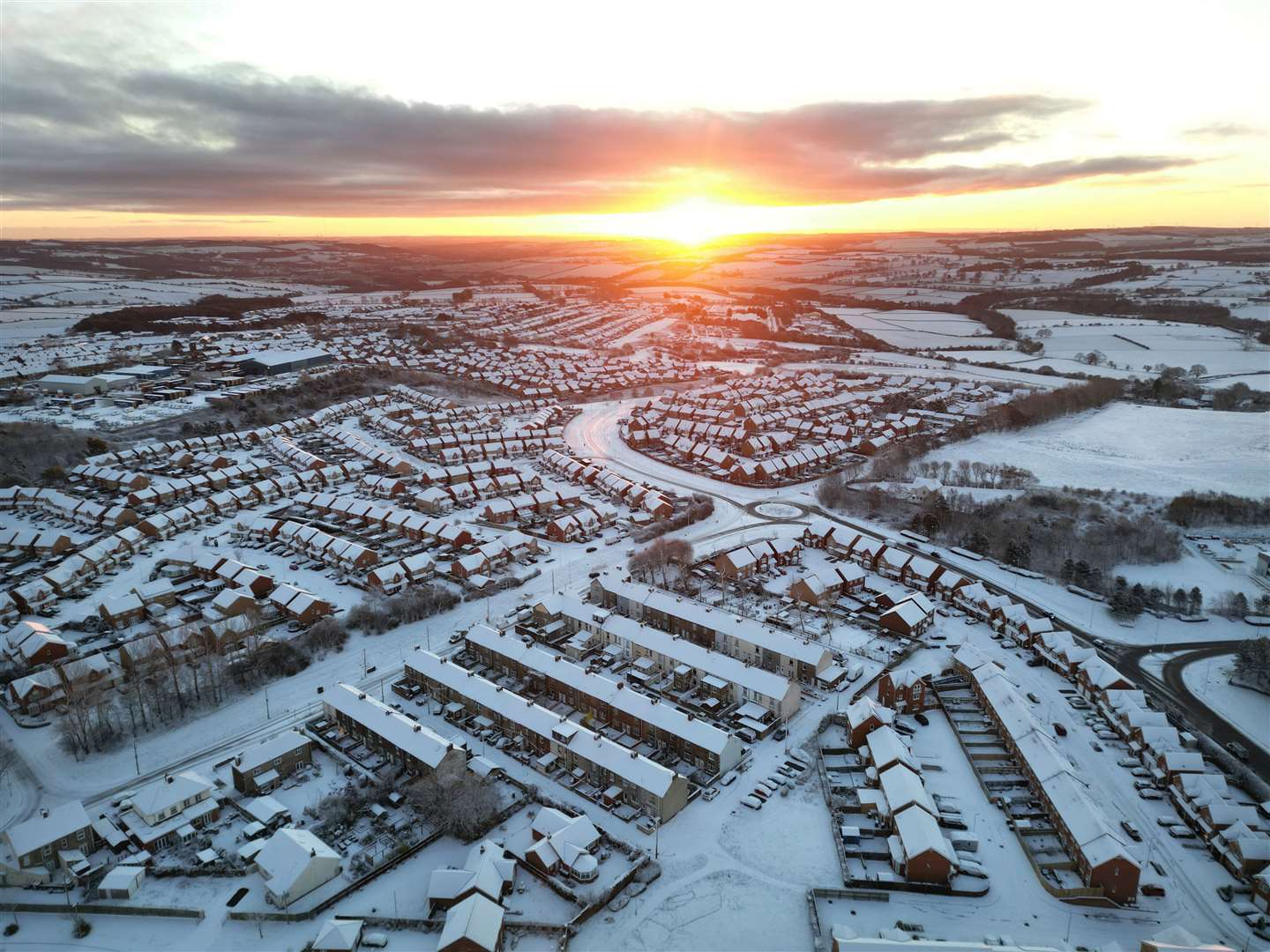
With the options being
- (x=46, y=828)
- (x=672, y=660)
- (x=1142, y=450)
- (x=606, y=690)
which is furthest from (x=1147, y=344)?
(x=46, y=828)

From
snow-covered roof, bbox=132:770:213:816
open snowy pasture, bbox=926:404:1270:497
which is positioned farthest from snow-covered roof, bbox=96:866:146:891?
open snowy pasture, bbox=926:404:1270:497

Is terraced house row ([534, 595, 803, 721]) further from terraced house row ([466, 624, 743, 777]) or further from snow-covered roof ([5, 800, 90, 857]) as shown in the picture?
snow-covered roof ([5, 800, 90, 857])

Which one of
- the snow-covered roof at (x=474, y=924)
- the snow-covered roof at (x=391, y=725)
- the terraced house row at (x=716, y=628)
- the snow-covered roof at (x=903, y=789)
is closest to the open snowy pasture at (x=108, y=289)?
the terraced house row at (x=716, y=628)

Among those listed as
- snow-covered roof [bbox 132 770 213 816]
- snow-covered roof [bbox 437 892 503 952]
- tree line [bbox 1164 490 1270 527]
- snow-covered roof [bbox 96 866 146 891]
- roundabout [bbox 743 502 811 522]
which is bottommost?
roundabout [bbox 743 502 811 522]

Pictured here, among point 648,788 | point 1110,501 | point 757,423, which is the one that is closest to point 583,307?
point 757,423

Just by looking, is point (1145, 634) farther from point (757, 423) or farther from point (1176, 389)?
point (1176, 389)

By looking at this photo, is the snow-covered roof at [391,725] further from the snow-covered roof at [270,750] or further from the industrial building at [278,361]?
the industrial building at [278,361]

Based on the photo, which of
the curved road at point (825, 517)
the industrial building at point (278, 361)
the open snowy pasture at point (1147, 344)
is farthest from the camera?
the open snowy pasture at point (1147, 344)
